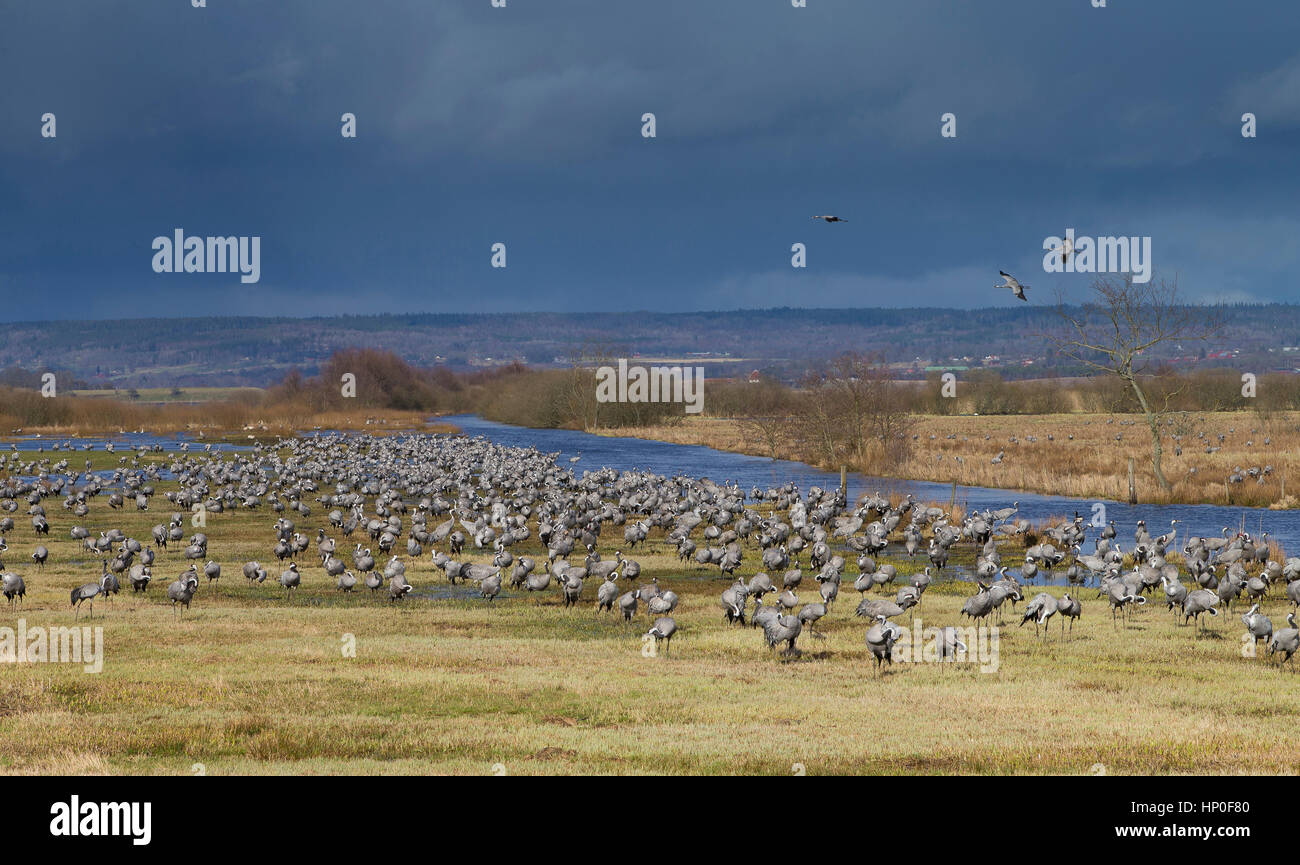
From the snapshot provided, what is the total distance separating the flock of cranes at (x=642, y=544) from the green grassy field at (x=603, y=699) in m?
0.69

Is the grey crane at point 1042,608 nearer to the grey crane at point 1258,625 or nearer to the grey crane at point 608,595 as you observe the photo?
the grey crane at point 1258,625

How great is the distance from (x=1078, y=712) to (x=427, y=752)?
29.8ft

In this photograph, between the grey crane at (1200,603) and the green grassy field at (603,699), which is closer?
the green grassy field at (603,699)

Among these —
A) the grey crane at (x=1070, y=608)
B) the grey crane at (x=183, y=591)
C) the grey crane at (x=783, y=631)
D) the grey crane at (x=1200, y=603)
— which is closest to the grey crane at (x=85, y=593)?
the grey crane at (x=183, y=591)

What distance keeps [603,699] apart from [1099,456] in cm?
5786

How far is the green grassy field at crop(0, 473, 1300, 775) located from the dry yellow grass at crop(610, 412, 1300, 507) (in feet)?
94.9

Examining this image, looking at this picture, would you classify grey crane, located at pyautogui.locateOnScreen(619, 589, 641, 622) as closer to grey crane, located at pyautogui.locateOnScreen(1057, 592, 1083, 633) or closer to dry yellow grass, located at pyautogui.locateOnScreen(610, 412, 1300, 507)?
grey crane, located at pyautogui.locateOnScreen(1057, 592, 1083, 633)

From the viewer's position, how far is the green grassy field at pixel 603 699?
1430cm

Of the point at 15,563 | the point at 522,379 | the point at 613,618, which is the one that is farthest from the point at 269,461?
the point at 522,379

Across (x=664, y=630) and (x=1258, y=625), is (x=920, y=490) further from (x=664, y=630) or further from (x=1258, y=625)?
(x=664, y=630)

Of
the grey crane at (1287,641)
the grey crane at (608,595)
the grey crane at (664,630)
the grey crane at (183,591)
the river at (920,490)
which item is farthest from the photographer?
the river at (920,490)

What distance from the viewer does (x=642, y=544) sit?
1577 inches

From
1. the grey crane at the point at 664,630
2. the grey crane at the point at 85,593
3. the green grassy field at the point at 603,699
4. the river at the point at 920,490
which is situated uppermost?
the river at the point at 920,490

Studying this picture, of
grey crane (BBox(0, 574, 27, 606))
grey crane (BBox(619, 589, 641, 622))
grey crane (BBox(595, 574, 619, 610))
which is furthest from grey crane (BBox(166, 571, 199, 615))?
grey crane (BBox(619, 589, 641, 622))
